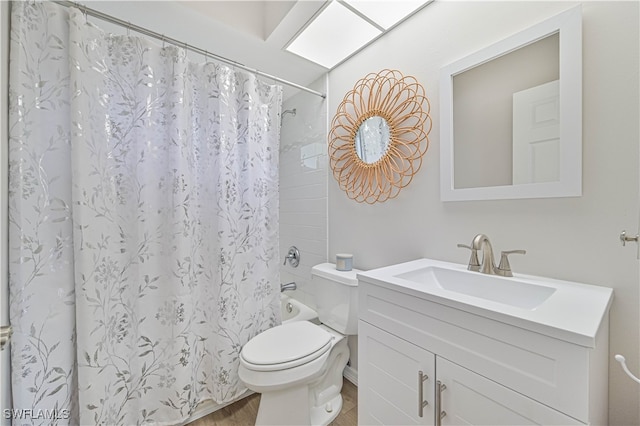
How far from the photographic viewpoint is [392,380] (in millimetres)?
909

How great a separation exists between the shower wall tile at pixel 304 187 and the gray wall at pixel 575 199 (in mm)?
723

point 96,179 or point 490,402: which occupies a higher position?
point 96,179

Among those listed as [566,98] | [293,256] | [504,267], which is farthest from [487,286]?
[293,256]

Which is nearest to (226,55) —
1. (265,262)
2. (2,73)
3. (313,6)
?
(313,6)

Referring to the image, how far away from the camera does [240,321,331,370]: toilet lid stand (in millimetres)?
1192

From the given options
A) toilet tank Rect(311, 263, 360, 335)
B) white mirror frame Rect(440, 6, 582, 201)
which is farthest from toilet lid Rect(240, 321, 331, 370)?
white mirror frame Rect(440, 6, 582, 201)

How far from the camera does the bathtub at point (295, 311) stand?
70.8 inches

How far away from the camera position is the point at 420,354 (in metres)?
0.82

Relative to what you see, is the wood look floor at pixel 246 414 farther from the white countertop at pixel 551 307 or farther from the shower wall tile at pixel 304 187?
the white countertop at pixel 551 307

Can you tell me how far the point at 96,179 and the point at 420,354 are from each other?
143cm

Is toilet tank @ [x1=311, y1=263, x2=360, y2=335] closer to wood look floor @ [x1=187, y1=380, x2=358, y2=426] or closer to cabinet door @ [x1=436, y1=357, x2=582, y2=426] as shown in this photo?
wood look floor @ [x1=187, y1=380, x2=358, y2=426]

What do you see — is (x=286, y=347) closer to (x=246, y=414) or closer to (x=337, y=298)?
(x=337, y=298)

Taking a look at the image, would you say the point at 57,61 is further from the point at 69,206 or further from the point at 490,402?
the point at 490,402

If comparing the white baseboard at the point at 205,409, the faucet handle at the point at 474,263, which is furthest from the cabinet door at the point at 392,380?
the white baseboard at the point at 205,409
